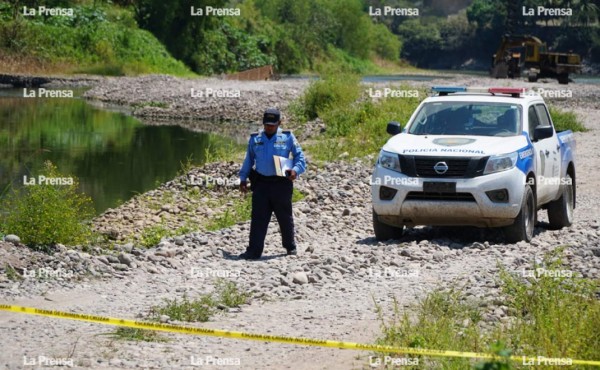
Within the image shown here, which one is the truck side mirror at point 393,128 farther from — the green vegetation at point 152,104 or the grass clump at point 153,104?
the green vegetation at point 152,104

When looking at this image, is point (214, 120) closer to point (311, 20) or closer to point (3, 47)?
point (3, 47)

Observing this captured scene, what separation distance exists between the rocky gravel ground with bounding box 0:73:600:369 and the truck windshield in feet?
4.57

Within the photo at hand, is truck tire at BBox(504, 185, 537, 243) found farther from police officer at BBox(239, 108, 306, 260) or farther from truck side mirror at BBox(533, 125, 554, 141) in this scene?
police officer at BBox(239, 108, 306, 260)

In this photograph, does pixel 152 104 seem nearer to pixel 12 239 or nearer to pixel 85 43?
pixel 85 43

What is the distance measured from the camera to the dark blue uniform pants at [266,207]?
46.1 feet

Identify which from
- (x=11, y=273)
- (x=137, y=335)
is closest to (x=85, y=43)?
(x=11, y=273)

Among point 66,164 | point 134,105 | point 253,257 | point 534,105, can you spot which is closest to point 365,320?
point 253,257

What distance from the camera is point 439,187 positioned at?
14336 millimetres

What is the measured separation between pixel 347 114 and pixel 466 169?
19.7 meters

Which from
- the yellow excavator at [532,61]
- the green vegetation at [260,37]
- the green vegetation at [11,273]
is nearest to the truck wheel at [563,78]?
the yellow excavator at [532,61]

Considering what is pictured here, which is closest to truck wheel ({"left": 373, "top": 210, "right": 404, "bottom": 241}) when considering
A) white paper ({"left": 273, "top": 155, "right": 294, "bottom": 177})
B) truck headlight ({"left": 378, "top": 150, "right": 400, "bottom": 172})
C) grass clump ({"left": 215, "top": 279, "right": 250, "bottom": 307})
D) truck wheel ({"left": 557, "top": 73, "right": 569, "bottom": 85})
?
truck headlight ({"left": 378, "top": 150, "right": 400, "bottom": 172})

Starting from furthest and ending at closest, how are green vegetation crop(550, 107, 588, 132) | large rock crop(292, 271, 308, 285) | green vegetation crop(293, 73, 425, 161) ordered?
green vegetation crop(550, 107, 588, 132)
green vegetation crop(293, 73, 425, 161)
large rock crop(292, 271, 308, 285)

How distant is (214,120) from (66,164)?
18.3 meters

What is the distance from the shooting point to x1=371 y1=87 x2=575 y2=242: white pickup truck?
1433 cm
